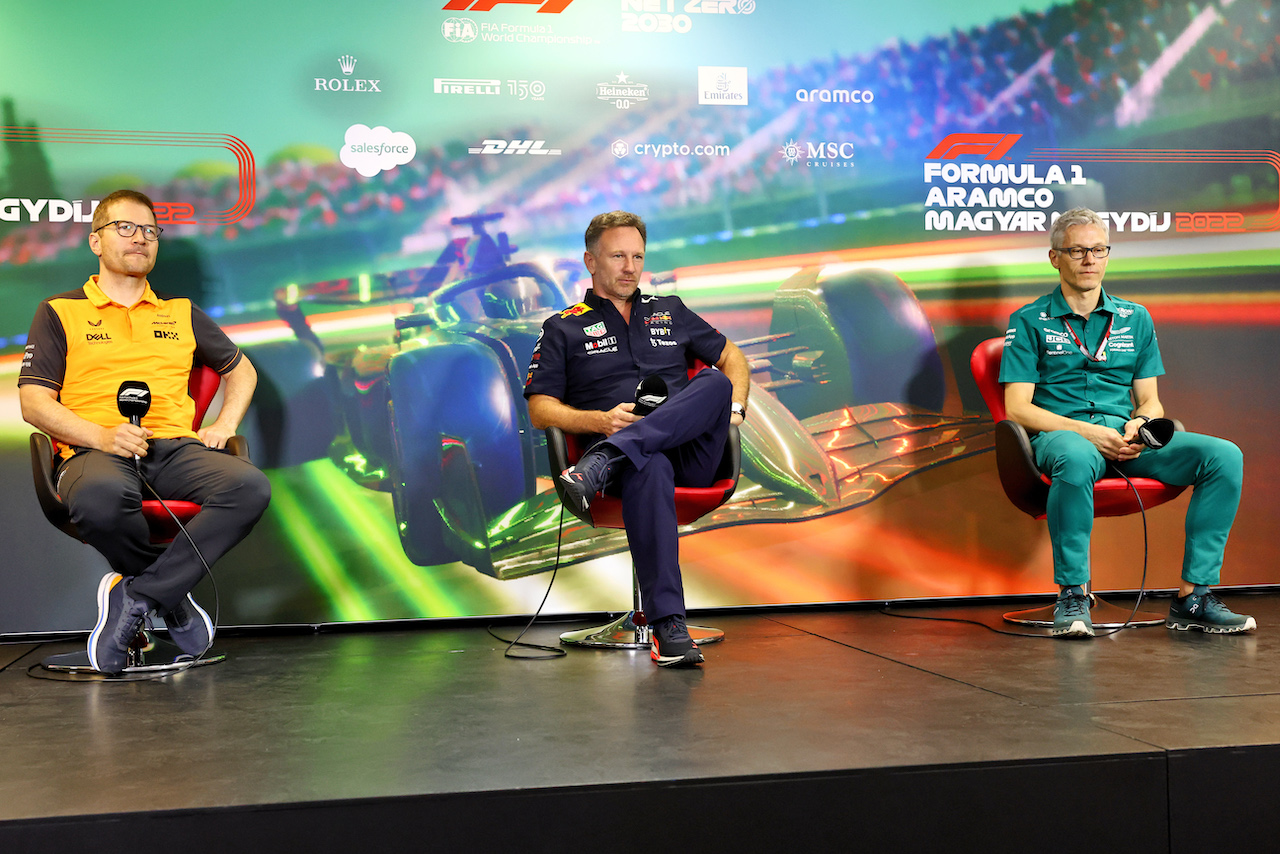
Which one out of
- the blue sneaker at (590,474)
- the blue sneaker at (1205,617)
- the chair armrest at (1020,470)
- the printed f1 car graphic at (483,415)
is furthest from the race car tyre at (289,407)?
the blue sneaker at (1205,617)

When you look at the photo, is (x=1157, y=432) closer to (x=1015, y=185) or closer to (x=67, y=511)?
(x=1015, y=185)

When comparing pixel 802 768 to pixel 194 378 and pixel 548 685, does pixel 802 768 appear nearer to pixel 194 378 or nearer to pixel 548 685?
pixel 548 685

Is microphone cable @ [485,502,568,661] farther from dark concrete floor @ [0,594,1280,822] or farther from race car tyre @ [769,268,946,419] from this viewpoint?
race car tyre @ [769,268,946,419]

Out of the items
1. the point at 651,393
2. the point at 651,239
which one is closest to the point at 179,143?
the point at 651,239

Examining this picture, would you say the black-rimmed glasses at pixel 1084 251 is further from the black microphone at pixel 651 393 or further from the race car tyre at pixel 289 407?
the race car tyre at pixel 289 407

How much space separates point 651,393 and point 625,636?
0.75 m

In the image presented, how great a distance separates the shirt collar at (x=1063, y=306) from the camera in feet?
11.1

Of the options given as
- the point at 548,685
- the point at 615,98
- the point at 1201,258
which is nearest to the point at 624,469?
the point at 548,685

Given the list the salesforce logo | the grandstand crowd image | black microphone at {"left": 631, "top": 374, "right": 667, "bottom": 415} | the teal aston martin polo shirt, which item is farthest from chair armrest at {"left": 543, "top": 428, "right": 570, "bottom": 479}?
the teal aston martin polo shirt

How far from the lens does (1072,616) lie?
117 inches

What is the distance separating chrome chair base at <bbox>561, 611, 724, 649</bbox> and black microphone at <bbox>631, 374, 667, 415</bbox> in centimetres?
63

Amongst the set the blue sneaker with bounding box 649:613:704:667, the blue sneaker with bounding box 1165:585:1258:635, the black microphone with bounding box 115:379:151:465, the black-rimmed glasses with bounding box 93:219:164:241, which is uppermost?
the black-rimmed glasses with bounding box 93:219:164:241

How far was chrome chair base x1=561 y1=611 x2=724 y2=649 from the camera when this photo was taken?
9.70ft

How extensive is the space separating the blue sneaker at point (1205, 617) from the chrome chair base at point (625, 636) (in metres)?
1.39
